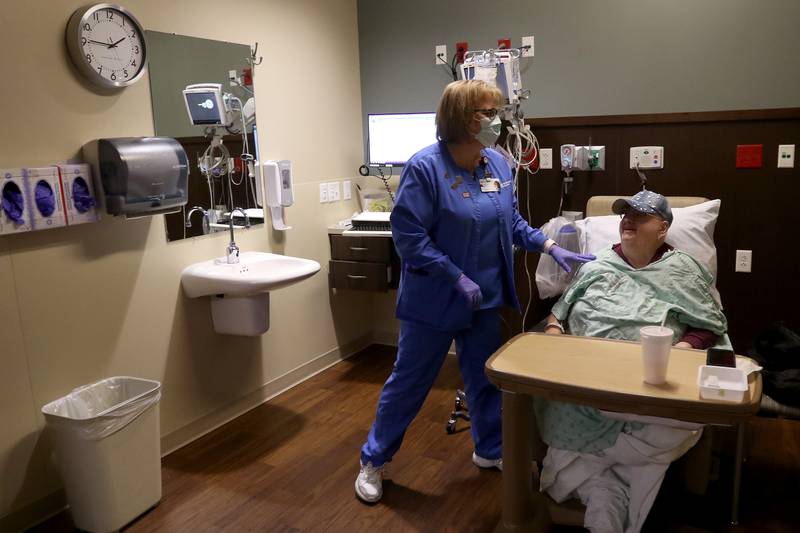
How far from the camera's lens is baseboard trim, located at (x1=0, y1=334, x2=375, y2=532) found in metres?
2.32

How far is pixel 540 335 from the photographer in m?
2.05

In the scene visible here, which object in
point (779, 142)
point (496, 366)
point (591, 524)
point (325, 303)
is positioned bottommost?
point (591, 524)

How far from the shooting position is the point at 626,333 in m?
2.18

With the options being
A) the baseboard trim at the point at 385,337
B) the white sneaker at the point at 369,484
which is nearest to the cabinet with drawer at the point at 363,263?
the baseboard trim at the point at 385,337

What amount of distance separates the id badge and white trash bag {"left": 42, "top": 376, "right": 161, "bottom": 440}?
1.42 metres

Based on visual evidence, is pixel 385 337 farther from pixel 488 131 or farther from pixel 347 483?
pixel 488 131

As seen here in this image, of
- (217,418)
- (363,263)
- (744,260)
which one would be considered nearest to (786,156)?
(744,260)

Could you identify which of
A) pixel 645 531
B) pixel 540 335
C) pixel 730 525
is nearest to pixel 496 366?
pixel 540 335

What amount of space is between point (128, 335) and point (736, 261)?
281 centimetres

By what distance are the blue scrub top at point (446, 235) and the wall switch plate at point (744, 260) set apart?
1416 mm

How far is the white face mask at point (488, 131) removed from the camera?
2232mm

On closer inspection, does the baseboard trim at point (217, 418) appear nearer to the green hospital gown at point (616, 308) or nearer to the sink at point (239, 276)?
the sink at point (239, 276)

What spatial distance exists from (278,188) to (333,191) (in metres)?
0.59

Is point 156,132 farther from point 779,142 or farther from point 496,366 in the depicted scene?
point 779,142
